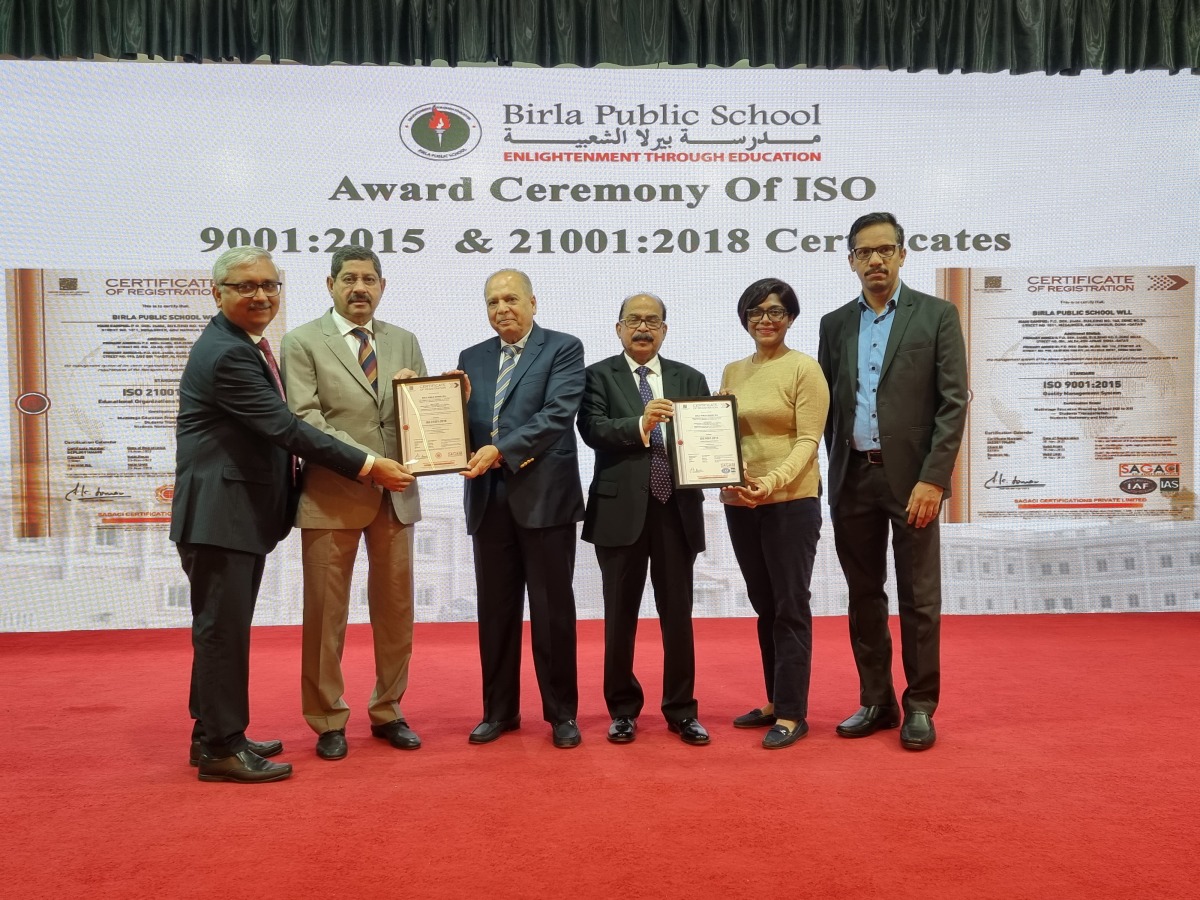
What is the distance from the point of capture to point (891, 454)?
3.15 meters

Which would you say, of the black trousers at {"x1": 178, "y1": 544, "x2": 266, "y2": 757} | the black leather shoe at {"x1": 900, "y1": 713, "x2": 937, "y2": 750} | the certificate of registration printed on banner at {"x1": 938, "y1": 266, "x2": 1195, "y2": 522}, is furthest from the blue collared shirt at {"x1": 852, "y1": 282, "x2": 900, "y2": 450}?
the certificate of registration printed on banner at {"x1": 938, "y1": 266, "x2": 1195, "y2": 522}

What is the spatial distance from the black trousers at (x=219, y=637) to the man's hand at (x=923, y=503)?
2097 mm

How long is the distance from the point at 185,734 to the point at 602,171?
3.69m

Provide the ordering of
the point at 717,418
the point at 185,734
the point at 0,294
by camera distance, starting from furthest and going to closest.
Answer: the point at 0,294 → the point at 185,734 → the point at 717,418

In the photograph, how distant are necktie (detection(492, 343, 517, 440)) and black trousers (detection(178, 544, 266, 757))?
0.90 m

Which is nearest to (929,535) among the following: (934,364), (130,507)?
(934,364)

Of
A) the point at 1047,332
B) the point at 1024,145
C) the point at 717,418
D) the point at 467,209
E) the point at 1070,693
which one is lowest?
the point at 1070,693

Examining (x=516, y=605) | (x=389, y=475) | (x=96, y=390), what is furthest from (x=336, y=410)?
(x=96, y=390)

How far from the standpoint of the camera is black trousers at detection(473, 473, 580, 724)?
3242 millimetres

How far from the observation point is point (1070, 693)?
381 cm

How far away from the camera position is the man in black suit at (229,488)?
9.16 feet

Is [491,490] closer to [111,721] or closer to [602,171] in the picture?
[111,721]

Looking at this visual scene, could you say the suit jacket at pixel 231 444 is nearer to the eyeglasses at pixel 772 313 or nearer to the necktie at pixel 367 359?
the necktie at pixel 367 359

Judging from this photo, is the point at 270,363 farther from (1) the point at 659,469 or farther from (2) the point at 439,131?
(2) the point at 439,131
